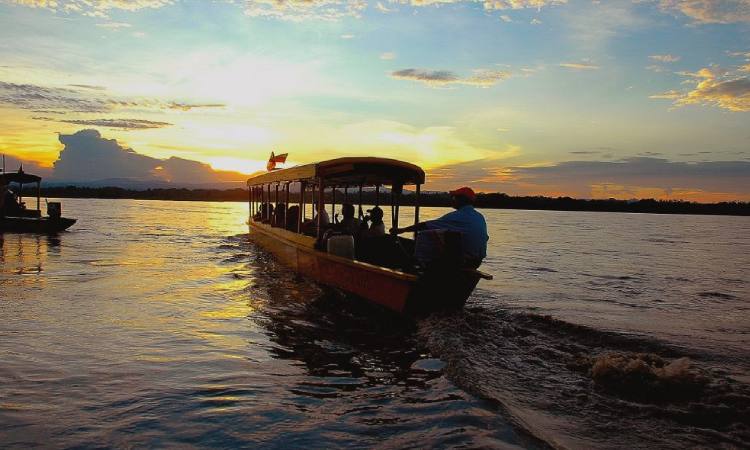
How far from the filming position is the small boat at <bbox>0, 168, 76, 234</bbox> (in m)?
25.4

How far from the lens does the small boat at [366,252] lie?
864 centimetres

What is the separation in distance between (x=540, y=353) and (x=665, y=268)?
1582cm

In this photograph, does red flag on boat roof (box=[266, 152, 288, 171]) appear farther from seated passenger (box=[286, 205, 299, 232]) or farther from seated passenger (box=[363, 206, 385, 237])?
seated passenger (box=[363, 206, 385, 237])

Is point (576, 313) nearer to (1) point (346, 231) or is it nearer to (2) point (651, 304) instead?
(2) point (651, 304)

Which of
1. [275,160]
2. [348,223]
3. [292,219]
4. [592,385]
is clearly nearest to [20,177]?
[275,160]

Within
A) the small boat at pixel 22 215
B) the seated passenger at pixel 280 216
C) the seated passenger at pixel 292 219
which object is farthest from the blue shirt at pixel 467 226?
the small boat at pixel 22 215

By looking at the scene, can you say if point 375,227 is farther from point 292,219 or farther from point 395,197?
point 292,219

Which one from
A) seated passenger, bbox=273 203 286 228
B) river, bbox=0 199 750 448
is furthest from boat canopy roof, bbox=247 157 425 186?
seated passenger, bbox=273 203 286 228

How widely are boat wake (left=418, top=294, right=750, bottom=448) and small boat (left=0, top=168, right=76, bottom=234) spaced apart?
2388cm

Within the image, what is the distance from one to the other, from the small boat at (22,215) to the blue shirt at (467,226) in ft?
77.1

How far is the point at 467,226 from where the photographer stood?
8.70 meters

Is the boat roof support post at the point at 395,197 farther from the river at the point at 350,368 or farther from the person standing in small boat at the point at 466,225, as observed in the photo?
the person standing in small boat at the point at 466,225

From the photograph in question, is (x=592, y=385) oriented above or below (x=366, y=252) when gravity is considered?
below

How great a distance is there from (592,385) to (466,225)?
3.22 m
